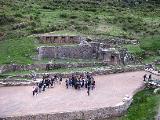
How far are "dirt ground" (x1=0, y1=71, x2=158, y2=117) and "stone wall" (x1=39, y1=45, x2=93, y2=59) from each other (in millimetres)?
9278

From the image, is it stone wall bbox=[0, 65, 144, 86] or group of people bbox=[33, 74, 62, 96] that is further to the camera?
stone wall bbox=[0, 65, 144, 86]

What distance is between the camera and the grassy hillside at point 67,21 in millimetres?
66125

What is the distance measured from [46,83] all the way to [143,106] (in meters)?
9.72

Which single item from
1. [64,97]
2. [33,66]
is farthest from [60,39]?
[64,97]

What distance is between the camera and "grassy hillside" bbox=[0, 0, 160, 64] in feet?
217

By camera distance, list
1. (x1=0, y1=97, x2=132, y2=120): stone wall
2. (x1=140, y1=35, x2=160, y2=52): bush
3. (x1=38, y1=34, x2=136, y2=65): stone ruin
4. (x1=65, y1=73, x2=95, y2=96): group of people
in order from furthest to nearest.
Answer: (x1=140, y1=35, x2=160, y2=52): bush → (x1=38, y1=34, x2=136, y2=65): stone ruin → (x1=65, y1=73, x2=95, y2=96): group of people → (x1=0, y1=97, x2=132, y2=120): stone wall

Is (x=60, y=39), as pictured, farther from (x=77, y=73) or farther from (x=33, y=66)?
(x=77, y=73)

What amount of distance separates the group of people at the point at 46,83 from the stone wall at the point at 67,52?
29.5 feet

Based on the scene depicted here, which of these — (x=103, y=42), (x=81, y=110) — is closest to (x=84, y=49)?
(x=103, y=42)

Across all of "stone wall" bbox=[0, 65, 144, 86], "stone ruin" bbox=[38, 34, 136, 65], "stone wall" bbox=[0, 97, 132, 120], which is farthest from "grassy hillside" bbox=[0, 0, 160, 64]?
"stone wall" bbox=[0, 97, 132, 120]

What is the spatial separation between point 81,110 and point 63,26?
3226 centimetres

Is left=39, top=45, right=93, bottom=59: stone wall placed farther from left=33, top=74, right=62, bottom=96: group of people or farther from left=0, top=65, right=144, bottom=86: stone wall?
left=33, top=74, right=62, bottom=96: group of people

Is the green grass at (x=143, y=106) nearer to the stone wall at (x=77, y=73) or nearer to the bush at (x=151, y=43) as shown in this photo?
the stone wall at (x=77, y=73)

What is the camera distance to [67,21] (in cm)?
7888
